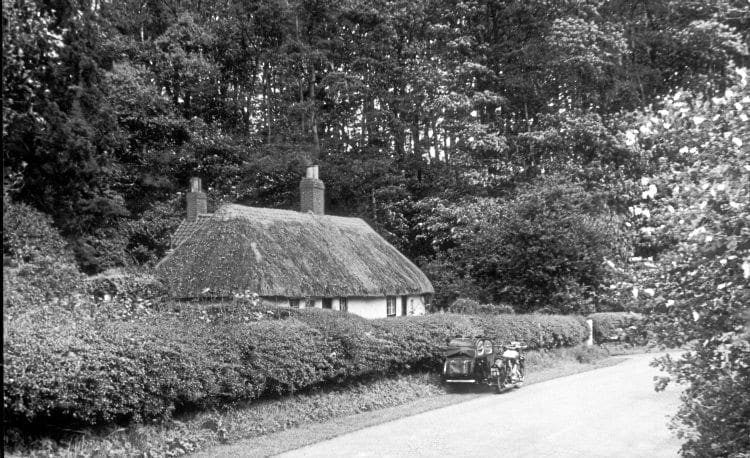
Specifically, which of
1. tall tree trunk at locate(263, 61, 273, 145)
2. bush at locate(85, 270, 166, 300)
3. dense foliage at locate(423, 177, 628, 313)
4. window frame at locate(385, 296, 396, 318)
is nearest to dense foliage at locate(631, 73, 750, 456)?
bush at locate(85, 270, 166, 300)

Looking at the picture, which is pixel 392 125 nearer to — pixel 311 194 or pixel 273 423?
pixel 311 194

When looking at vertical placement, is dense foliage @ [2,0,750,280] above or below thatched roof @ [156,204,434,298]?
above

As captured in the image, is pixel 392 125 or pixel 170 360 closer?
pixel 170 360

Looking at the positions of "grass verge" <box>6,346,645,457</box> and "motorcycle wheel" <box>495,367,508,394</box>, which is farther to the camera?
"motorcycle wheel" <box>495,367,508,394</box>

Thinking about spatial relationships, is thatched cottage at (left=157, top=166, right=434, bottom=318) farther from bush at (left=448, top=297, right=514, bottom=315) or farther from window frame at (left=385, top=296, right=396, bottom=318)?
bush at (left=448, top=297, right=514, bottom=315)

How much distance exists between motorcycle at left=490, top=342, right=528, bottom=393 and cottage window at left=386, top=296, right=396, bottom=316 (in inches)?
292

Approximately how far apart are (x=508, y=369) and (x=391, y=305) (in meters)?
8.56

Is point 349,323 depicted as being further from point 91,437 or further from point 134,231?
point 134,231

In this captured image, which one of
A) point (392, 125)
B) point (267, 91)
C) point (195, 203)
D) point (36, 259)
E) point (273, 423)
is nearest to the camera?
point (273, 423)

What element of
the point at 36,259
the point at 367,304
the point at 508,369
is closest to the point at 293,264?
the point at 367,304

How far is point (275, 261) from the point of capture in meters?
22.3

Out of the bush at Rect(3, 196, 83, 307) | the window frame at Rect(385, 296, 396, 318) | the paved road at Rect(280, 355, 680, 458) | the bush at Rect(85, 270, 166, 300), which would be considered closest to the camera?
the paved road at Rect(280, 355, 680, 458)

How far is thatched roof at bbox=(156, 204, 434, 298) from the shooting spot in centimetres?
2158

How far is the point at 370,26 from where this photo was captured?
128ft
